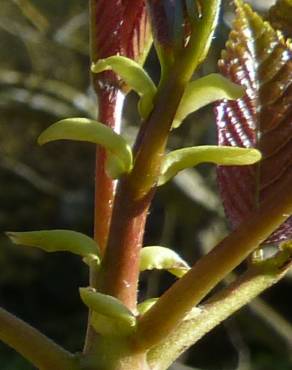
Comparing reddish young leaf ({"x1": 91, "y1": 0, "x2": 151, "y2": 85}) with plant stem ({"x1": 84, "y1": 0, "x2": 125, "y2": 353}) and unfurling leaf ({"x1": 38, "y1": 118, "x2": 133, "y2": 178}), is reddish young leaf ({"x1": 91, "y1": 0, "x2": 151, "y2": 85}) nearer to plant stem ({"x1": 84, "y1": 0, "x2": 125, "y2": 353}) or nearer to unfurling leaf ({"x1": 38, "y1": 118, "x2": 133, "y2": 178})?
plant stem ({"x1": 84, "y1": 0, "x2": 125, "y2": 353})

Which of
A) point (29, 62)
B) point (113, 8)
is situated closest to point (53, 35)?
point (29, 62)

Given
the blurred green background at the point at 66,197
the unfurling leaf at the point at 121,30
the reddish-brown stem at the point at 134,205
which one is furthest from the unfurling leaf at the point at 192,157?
the blurred green background at the point at 66,197

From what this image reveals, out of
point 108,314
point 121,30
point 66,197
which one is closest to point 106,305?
point 108,314

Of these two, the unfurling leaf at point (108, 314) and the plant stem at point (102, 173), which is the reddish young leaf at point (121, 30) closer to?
the plant stem at point (102, 173)

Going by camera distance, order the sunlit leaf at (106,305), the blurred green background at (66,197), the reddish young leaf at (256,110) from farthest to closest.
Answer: the blurred green background at (66,197), the reddish young leaf at (256,110), the sunlit leaf at (106,305)

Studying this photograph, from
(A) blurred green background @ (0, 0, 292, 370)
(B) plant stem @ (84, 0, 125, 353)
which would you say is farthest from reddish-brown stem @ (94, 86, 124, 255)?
(A) blurred green background @ (0, 0, 292, 370)

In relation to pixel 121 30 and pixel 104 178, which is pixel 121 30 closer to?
pixel 121 30

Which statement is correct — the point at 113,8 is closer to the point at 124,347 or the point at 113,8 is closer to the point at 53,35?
the point at 124,347
